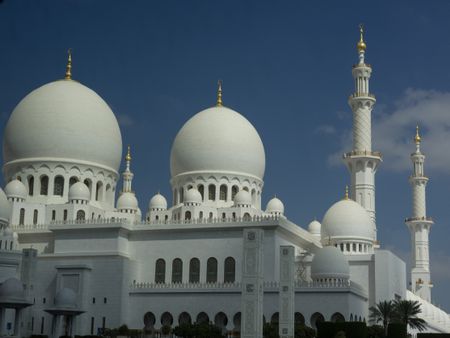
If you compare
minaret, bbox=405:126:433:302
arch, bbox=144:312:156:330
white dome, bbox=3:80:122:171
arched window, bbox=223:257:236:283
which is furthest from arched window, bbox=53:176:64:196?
minaret, bbox=405:126:433:302

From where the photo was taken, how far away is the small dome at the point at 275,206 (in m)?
48.1

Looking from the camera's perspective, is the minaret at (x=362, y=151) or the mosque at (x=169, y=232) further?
the minaret at (x=362, y=151)

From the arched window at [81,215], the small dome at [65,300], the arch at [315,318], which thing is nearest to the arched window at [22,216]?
the arched window at [81,215]

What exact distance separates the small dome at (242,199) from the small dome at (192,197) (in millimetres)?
2192

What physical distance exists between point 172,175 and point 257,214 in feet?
23.5

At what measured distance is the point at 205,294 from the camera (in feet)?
132

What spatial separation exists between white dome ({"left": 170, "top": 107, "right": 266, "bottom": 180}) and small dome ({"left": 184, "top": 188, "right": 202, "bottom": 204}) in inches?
111

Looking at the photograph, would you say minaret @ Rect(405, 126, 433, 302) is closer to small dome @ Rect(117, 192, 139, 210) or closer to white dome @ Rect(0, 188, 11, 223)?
small dome @ Rect(117, 192, 139, 210)

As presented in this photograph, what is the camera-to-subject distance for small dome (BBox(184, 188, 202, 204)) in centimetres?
→ 4503

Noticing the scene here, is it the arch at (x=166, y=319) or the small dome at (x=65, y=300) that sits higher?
the small dome at (x=65, y=300)

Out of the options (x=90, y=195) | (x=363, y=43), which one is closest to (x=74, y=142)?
(x=90, y=195)

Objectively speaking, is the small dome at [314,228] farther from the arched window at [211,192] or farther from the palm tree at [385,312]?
the palm tree at [385,312]

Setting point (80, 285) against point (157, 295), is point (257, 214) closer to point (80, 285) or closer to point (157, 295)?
point (157, 295)

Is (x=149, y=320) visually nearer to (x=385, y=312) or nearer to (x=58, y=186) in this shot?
(x=58, y=186)
